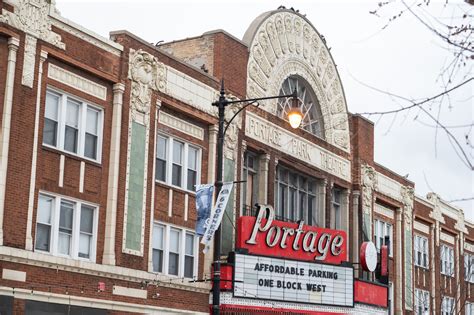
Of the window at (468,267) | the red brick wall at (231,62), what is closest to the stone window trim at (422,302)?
the window at (468,267)

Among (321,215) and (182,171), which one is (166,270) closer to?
(182,171)

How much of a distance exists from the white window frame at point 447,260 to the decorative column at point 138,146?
31.0m

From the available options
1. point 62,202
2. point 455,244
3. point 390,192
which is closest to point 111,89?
point 62,202

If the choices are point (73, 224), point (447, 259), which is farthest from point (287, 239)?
point (447, 259)

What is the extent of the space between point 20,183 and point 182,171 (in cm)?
802

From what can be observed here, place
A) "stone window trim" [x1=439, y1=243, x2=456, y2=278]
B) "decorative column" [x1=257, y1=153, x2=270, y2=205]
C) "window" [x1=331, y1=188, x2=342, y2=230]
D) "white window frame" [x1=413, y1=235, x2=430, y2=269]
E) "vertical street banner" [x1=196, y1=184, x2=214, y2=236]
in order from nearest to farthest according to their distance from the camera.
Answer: "vertical street banner" [x1=196, y1=184, x2=214, y2=236]
"decorative column" [x1=257, y1=153, x2=270, y2=205]
"window" [x1=331, y1=188, x2=342, y2=230]
"white window frame" [x1=413, y1=235, x2=430, y2=269]
"stone window trim" [x1=439, y1=243, x2=456, y2=278]

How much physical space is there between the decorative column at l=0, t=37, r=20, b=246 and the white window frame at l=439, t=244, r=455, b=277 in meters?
37.0

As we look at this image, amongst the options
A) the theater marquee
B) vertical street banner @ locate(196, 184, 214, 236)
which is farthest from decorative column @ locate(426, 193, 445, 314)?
vertical street banner @ locate(196, 184, 214, 236)

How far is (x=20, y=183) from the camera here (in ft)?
79.0

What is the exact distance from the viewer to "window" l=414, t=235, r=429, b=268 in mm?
51500

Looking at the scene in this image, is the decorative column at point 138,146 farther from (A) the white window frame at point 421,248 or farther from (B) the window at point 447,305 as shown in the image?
(B) the window at point 447,305

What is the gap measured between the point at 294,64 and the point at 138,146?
38.8ft

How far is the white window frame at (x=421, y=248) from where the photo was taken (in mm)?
51312

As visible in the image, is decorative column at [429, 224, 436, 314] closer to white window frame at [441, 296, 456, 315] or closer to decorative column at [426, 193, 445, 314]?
decorative column at [426, 193, 445, 314]
